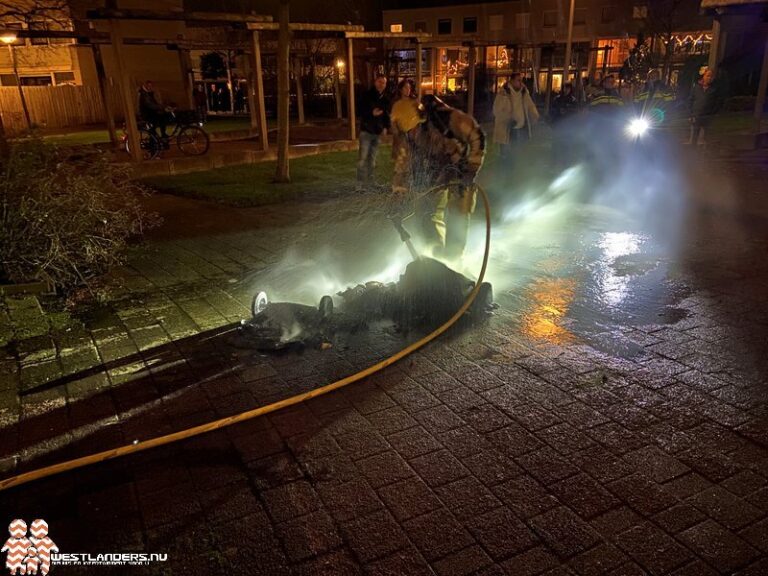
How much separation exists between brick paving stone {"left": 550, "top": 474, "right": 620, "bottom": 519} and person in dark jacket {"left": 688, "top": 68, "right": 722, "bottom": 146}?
14.5m

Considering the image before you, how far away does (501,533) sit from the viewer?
2.67 m

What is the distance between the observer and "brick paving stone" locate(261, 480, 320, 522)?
2.85 m

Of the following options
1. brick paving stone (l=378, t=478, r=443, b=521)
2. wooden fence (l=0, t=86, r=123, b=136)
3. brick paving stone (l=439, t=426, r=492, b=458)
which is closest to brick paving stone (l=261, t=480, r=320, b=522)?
brick paving stone (l=378, t=478, r=443, b=521)

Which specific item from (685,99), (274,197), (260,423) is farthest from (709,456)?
(685,99)

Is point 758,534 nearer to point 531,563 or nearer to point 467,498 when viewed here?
point 531,563

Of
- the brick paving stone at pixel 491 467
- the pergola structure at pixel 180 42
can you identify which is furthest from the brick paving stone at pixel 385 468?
the pergola structure at pixel 180 42

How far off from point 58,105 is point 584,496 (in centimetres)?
3027

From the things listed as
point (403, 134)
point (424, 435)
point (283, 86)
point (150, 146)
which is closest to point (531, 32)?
point (150, 146)

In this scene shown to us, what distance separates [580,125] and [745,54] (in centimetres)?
970

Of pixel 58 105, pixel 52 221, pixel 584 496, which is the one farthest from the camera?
pixel 58 105

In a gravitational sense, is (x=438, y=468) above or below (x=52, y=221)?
below

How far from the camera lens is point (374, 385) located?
409 cm

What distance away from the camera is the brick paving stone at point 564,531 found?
258 centimetres

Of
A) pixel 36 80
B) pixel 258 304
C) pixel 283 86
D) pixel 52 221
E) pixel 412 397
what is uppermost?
pixel 36 80
